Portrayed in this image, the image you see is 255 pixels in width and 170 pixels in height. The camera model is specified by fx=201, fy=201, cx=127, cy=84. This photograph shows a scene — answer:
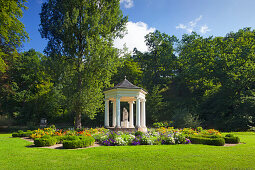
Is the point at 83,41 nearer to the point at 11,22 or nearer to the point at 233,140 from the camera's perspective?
the point at 11,22

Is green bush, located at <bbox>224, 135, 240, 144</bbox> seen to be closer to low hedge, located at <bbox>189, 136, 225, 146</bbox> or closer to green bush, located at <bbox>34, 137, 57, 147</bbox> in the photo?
low hedge, located at <bbox>189, 136, 225, 146</bbox>

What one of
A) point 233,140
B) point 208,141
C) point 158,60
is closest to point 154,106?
point 158,60

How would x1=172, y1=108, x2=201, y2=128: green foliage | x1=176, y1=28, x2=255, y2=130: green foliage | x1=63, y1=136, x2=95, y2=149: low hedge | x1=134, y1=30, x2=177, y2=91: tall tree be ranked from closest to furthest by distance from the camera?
1. x1=63, y1=136, x2=95, y2=149: low hedge
2. x1=172, y1=108, x2=201, y2=128: green foliage
3. x1=176, y1=28, x2=255, y2=130: green foliage
4. x1=134, y1=30, x2=177, y2=91: tall tree

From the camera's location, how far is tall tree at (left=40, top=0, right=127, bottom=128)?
22.3 metres

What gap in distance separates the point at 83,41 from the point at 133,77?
70.4 ft

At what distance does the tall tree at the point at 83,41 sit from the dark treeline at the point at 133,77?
11 centimetres

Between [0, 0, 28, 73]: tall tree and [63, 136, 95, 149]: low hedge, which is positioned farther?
[0, 0, 28, 73]: tall tree

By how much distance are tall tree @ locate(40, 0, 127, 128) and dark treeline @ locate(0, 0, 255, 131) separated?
0.11 m

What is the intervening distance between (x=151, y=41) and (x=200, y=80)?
50.0 feet

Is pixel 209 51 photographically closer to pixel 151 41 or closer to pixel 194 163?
pixel 151 41

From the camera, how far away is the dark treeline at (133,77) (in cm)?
2289

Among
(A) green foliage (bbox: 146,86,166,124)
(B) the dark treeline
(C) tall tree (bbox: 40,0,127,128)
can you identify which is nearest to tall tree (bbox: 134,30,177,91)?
(B) the dark treeline

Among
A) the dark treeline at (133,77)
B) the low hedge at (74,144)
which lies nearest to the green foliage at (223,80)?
the dark treeline at (133,77)

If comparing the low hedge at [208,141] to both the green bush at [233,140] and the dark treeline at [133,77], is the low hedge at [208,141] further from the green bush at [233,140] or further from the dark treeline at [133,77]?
the dark treeline at [133,77]
